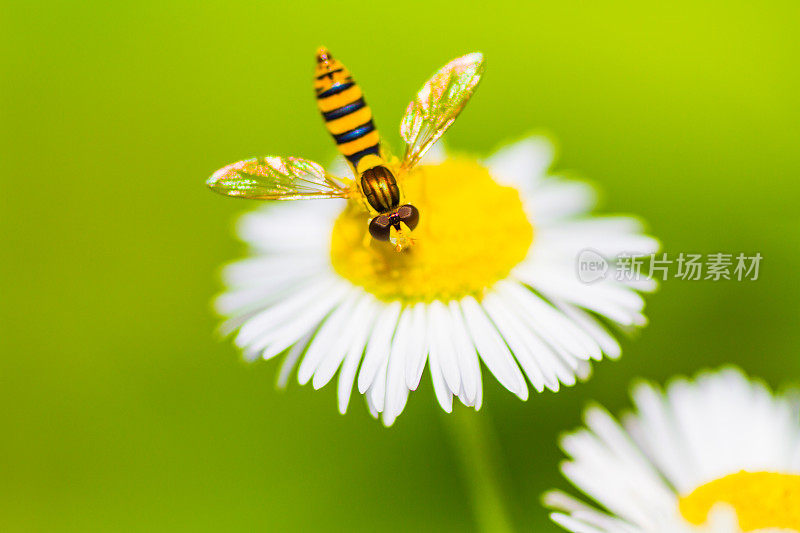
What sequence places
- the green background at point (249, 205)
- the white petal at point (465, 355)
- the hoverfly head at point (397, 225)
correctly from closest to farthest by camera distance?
the white petal at point (465, 355), the hoverfly head at point (397, 225), the green background at point (249, 205)

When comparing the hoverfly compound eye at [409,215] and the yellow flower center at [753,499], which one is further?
the hoverfly compound eye at [409,215]

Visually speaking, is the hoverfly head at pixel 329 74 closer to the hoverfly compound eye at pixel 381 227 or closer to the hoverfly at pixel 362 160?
the hoverfly at pixel 362 160

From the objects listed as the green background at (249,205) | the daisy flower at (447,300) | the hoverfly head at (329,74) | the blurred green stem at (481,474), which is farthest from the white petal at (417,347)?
the green background at (249,205)

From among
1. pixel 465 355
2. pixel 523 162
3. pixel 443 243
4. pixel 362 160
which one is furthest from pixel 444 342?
pixel 523 162

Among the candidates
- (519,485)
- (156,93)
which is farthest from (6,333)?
(519,485)

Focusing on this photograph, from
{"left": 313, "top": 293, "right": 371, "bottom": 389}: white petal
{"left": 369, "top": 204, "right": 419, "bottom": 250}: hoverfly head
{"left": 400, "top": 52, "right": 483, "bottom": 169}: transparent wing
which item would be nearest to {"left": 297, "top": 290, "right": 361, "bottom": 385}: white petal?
{"left": 313, "top": 293, "right": 371, "bottom": 389}: white petal

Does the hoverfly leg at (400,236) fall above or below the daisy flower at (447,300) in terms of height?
above

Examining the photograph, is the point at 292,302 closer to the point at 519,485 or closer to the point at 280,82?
the point at 519,485
